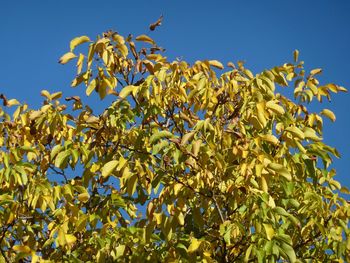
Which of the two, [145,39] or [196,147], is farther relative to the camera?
[145,39]

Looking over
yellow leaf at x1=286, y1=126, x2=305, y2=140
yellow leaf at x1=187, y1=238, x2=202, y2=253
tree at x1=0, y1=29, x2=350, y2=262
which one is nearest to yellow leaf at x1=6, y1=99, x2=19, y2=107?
tree at x1=0, y1=29, x2=350, y2=262

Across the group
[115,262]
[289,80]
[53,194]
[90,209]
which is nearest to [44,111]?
[53,194]

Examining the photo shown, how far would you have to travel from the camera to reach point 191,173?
509 centimetres

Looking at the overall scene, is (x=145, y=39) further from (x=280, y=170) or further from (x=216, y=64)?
(x=280, y=170)

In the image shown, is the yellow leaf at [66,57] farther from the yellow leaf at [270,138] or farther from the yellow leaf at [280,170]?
the yellow leaf at [280,170]

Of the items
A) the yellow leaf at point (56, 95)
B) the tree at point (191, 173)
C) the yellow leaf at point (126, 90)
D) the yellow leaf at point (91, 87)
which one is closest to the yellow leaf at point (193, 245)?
the tree at point (191, 173)

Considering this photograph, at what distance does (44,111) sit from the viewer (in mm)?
5059

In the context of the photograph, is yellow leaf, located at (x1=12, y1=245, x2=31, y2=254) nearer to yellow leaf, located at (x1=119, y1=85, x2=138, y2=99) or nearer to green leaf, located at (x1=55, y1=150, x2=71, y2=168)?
green leaf, located at (x1=55, y1=150, x2=71, y2=168)

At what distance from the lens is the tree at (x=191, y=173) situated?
425 cm

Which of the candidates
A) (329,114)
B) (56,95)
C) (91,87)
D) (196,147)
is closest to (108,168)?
(196,147)

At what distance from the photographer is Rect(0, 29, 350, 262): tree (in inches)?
167

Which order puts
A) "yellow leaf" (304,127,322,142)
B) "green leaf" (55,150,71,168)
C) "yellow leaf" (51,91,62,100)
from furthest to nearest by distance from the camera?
"yellow leaf" (51,91,62,100) → "green leaf" (55,150,71,168) → "yellow leaf" (304,127,322,142)

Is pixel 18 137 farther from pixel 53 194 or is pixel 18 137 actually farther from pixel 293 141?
pixel 293 141

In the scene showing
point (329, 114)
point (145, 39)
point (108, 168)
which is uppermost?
point (145, 39)
